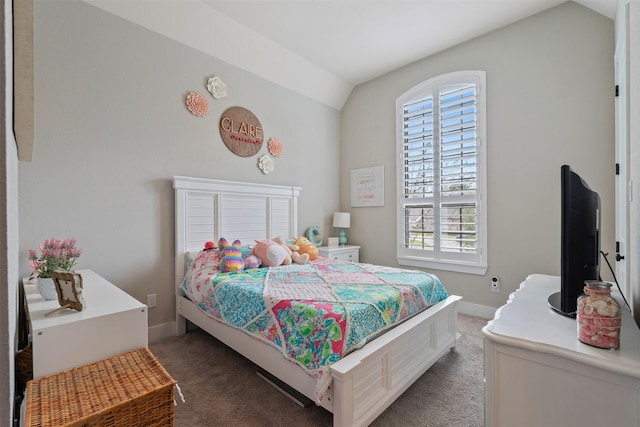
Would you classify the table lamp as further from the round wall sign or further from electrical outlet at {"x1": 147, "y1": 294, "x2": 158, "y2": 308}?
electrical outlet at {"x1": 147, "y1": 294, "x2": 158, "y2": 308}

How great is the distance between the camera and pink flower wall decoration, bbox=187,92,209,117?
2.71 metres

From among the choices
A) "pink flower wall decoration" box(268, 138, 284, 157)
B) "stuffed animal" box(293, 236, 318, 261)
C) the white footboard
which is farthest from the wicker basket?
"pink flower wall decoration" box(268, 138, 284, 157)

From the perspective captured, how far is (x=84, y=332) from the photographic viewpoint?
1140 millimetres

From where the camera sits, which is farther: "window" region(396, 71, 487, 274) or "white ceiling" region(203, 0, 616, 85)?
"window" region(396, 71, 487, 274)

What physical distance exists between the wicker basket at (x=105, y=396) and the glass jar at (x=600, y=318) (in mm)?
1451

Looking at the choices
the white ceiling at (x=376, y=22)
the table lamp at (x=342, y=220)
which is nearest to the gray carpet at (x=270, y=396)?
the table lamp at (x=342, y=220)

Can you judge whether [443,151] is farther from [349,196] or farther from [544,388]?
[544,388]


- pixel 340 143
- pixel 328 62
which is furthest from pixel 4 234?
pixel 340 143

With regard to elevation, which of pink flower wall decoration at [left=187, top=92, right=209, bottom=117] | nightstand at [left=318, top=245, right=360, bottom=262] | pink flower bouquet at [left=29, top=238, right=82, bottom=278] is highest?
pink flower wall decoration at [left=187, top=92, right=209, bottom=117]

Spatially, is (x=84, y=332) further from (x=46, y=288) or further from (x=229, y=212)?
(x=229, y=212)

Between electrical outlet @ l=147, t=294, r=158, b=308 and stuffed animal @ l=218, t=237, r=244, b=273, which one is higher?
stuffed animal @ l=218, t=237, r=244, b=273

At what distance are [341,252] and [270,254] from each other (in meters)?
1.30

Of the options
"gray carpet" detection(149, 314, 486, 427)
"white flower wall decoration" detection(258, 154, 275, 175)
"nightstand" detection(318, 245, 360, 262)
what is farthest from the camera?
"nightstand" detection(318, 245, 360, 262)

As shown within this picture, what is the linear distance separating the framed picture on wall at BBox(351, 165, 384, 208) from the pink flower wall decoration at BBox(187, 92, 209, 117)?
216 cm
